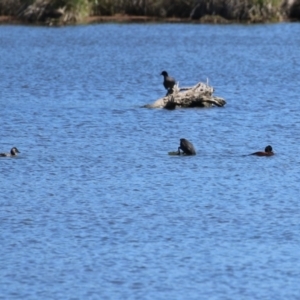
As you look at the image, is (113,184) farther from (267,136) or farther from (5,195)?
(267,136)

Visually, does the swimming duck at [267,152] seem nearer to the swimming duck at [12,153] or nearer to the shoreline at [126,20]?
the swimming duck at [12,153]

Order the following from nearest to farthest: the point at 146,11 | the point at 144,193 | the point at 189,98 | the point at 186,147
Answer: the point at 144,193 < the point at 186,147 < the point at 189,98 < the point at 146,11

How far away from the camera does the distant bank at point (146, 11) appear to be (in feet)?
202

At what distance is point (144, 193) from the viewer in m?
18.0

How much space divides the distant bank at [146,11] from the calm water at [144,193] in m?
23.9

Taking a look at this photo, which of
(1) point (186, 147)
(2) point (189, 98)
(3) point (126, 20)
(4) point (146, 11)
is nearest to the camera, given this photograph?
(1) point (186, 147)

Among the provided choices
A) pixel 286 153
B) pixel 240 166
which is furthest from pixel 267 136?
pixel 240 166

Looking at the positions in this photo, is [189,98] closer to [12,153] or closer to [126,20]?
[12,153]

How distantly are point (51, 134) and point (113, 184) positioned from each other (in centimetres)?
603

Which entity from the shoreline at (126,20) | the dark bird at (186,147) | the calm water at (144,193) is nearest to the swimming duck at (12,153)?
the calm water at (144,193)

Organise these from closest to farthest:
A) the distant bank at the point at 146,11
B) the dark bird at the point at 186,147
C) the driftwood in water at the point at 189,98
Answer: the dark bird at the point at 186,147
the driftwood in water at the point at 189,98
the distant bank at the point at 146,11

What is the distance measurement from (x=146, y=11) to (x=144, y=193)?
46.8 metres

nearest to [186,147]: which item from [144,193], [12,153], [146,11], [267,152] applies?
[267,152]

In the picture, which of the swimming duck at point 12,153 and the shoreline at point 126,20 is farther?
the shoreline at point 126,20
